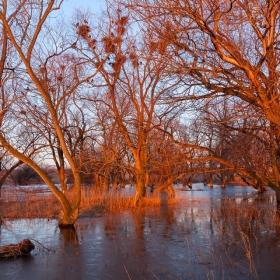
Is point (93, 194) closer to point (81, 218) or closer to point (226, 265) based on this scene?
point (81, 218)

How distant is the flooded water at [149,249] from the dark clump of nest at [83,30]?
757 centimetres

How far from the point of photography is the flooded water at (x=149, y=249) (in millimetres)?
7219

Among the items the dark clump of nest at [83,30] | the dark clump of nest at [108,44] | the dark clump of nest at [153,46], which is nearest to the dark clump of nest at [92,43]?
the dark clump of nest at [83,30]

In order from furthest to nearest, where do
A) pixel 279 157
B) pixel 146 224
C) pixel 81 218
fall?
1. pixel 81 218
2. pixel 279 157
3. pixel 146 224

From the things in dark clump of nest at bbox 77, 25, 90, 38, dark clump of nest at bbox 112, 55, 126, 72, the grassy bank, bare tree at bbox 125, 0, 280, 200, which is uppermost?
dark clump of nest at bbox 77, 25, 90, 38

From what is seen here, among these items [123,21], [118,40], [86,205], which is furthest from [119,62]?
[86,205]

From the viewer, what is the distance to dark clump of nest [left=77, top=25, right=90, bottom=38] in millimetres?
16172

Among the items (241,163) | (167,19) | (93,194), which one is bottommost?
(93,194)

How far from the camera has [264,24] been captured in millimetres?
7449

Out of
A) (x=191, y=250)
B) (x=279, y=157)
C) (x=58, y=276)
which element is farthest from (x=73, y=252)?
(x=279, y=157)

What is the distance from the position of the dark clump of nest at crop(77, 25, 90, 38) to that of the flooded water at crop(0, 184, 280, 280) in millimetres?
7567

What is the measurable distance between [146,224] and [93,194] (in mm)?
6294

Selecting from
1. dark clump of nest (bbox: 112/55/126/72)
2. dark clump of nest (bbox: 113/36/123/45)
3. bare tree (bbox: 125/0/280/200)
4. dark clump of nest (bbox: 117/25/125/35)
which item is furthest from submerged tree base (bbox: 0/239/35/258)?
dark clump of nest (bbox: 117/25/125/35)

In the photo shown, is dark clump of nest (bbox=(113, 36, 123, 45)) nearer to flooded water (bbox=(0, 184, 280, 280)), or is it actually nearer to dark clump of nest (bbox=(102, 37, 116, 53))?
dark clump of nest (bbox=(102, 37, 116, 53))
